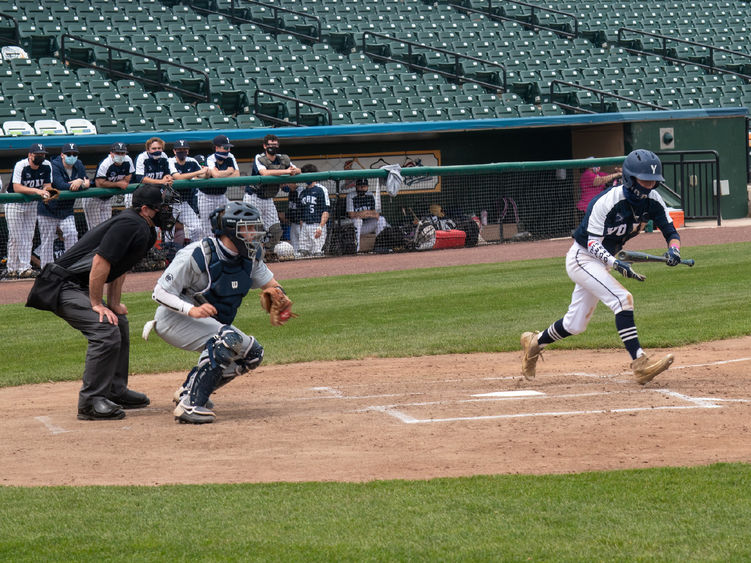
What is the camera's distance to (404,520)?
4750 millimetres

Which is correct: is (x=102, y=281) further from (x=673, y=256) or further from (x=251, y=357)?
(x=673, y=256)

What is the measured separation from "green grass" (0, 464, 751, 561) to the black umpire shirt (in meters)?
2.08

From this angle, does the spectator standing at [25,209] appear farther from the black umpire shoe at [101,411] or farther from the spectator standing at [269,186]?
the black umpire shoe at [101,411]

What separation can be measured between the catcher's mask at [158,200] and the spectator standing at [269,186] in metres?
10.1

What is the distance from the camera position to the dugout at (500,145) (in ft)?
64.6

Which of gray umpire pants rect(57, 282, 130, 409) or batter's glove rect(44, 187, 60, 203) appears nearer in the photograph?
gray umpire pants rect(57, 282, 130, 409)

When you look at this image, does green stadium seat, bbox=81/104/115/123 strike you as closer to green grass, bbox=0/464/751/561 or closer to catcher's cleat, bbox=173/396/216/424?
catcher's cleat, bbox=173/396/216/424

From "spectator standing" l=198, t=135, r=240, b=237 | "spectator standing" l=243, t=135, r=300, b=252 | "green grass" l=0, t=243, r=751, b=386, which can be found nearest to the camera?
Answer: "green grass" l=0, t=243, r=751, b=386

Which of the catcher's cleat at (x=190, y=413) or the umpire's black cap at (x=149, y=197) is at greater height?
the umpire's black cap at (x=149, y=197)

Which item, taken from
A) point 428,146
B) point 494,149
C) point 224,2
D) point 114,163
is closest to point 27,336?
point 114,163

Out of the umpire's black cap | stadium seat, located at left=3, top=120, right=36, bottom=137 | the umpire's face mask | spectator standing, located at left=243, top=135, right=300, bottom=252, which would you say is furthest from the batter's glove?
the umpire's black cap

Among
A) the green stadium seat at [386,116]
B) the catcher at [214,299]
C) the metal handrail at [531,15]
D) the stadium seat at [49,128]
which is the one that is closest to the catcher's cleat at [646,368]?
the catcher at [214,299]

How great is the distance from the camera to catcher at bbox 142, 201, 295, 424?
23.0 ft

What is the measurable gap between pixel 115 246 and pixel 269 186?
10878mm
